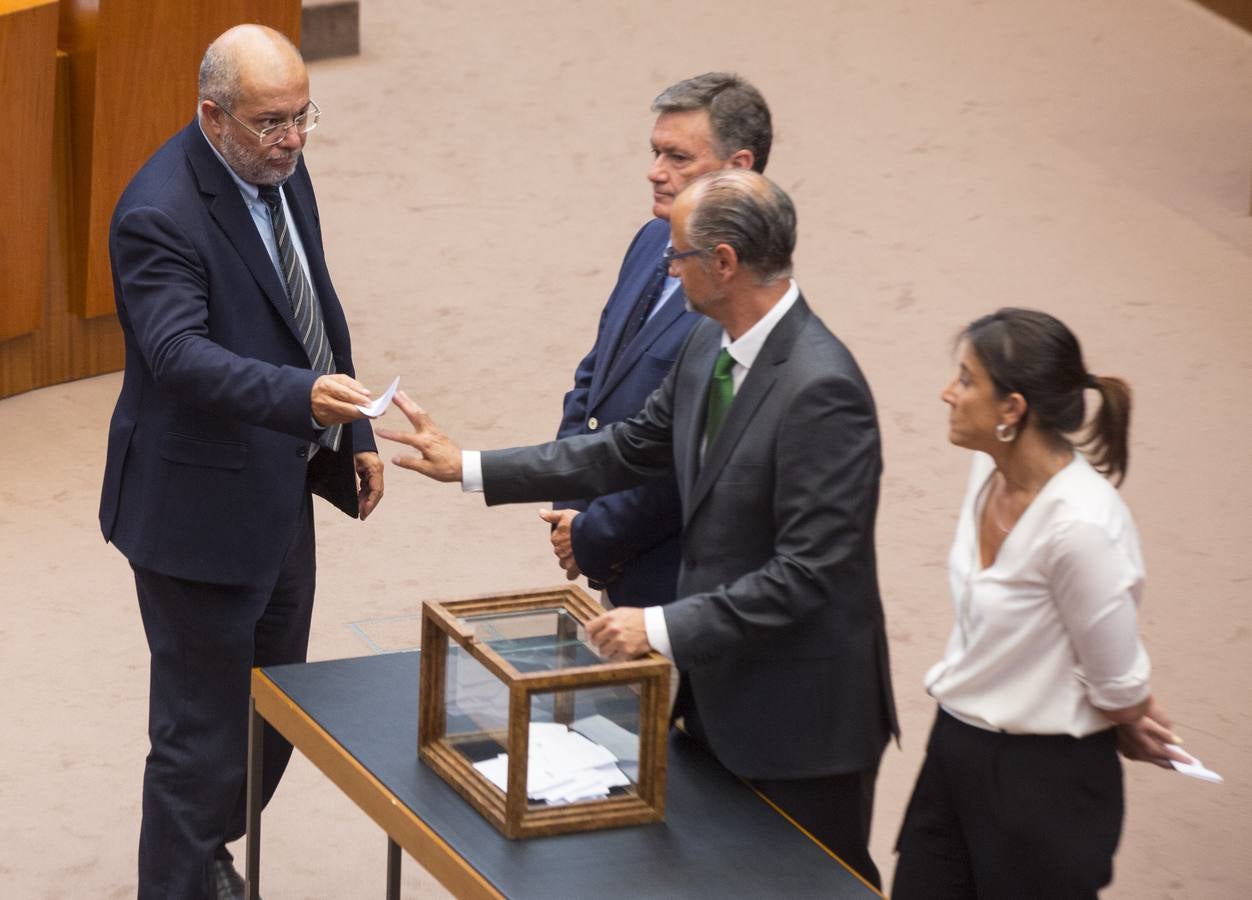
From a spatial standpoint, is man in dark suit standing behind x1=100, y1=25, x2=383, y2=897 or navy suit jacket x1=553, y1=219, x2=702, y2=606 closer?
man in dark suit standing behind x1=100, y1=25, x2=383, y2=897

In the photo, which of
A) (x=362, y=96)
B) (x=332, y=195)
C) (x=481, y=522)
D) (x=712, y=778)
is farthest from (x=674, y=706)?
(x=362, y=96)

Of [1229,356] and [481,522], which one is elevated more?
[1229,356]

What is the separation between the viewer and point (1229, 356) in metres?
7.55

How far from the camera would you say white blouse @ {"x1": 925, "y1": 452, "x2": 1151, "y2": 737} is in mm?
2779

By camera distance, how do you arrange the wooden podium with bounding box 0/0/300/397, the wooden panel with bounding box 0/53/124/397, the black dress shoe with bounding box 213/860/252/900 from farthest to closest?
the wooden panel with bounding box 0/53/124/397
the wooden podium with bounding box 0/0/300/397
the black dress shoe with bounding box 213/860/252/900

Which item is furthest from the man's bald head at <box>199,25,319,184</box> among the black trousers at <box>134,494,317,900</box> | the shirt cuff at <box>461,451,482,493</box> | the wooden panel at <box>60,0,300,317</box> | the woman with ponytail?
the wooden panel at <box>60,0,300,317</box>

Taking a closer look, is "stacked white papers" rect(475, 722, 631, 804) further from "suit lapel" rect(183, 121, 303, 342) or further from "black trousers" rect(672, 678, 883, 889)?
"suit lapel" rect(183, 121, 303, 342)

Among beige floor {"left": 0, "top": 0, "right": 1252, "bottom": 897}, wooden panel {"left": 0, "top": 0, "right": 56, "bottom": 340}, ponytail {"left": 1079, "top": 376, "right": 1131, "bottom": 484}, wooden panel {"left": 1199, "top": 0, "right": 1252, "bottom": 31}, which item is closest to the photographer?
ponytail {"left": 1079, "top": 376, "right": 1131, "bottom": 484}

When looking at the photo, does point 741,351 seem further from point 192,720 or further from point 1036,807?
point 192,720

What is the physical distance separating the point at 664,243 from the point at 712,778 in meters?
1.17

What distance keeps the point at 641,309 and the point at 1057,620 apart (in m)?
1.19

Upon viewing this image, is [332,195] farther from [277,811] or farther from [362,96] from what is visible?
[277,811]

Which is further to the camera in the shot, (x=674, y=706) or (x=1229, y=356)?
(x=1229, y=356)

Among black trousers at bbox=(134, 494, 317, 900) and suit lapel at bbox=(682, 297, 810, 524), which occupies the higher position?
suit lapel at bbox=(682, 297, 810, 524)
